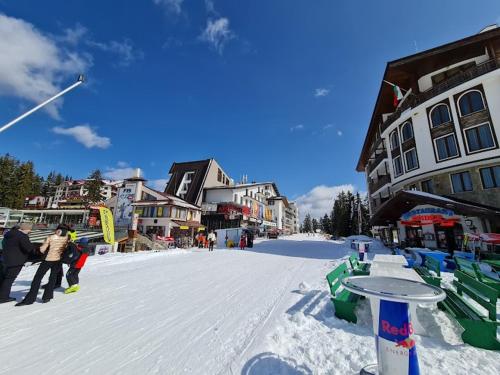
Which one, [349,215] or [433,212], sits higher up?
[349,215]

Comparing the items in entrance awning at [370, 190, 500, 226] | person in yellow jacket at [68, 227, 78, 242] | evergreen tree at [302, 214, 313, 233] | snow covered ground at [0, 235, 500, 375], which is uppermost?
evergreen tree at [302, 214, 313, 233]

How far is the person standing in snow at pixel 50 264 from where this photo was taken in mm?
5504

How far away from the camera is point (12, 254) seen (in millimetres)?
5492

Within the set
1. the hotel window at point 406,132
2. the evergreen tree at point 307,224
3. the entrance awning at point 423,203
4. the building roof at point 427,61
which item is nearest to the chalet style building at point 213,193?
the entrance awning at point 423,203

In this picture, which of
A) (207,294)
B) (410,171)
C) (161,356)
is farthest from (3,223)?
(410,171)

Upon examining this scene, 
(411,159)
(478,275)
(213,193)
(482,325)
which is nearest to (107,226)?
(482,325)

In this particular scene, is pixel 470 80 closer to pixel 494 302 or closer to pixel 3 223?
pixel 494 302

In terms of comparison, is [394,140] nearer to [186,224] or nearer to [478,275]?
[478,275]

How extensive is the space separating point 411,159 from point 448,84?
23.9 feet

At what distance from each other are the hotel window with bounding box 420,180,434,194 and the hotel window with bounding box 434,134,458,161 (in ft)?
8.24

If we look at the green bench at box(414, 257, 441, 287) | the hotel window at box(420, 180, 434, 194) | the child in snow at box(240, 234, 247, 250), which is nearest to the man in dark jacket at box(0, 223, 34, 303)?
the green bench at box(414, 257, 441, 287)

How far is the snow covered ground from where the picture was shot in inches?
131

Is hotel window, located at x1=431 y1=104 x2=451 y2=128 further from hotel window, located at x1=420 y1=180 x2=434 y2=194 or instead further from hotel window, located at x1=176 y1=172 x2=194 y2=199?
hotel window, located at x1=176 y1=172 x2=194 y2=199

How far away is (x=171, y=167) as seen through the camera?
48625mm
